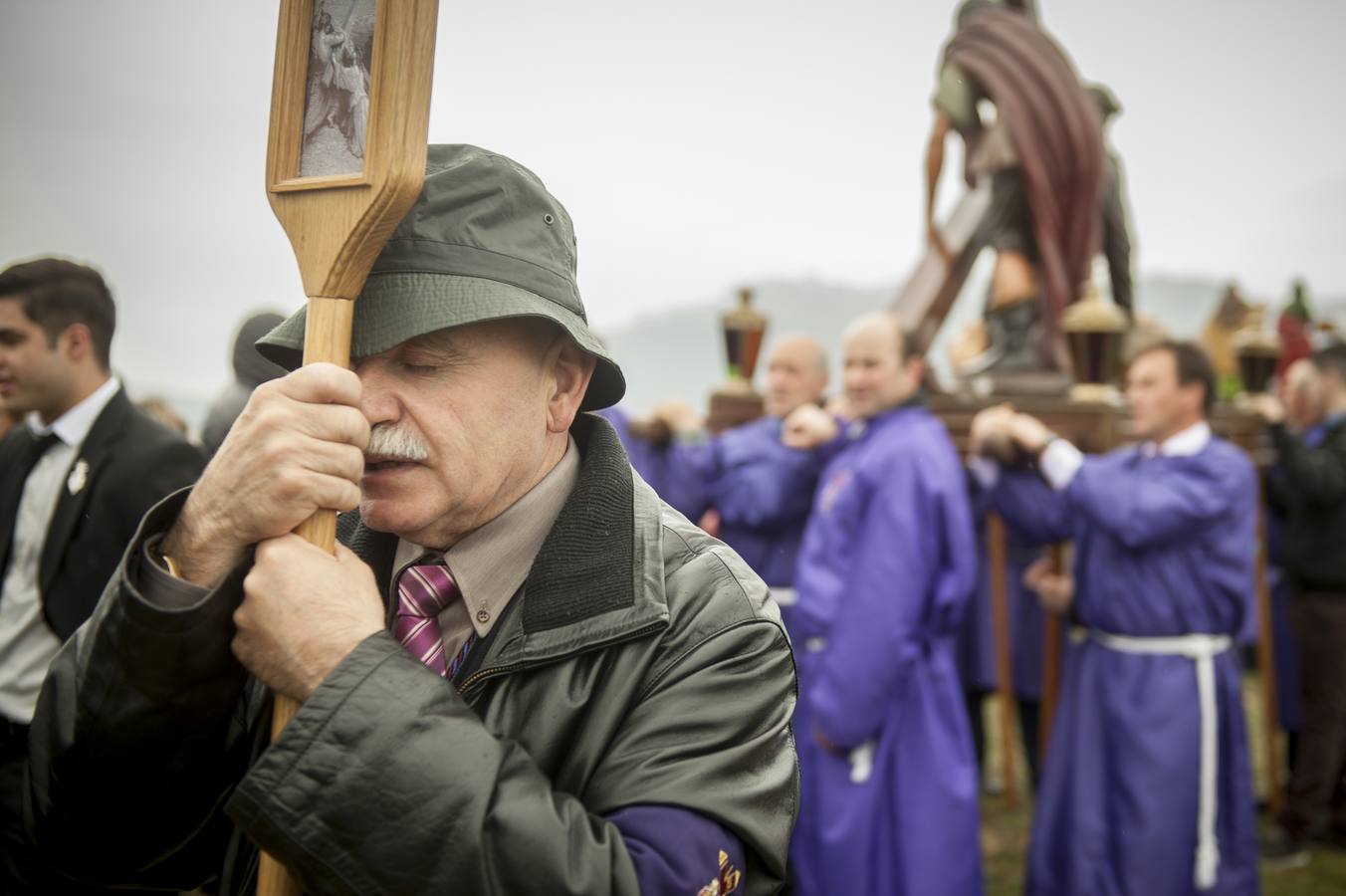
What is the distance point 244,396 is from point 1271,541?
6.15 meters

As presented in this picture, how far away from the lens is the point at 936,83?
540 cm

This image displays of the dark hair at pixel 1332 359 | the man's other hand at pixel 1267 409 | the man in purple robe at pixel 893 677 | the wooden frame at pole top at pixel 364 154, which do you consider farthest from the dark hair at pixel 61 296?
the dark hair at pixel 1332 359

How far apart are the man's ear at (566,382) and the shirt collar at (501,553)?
0.27 feet

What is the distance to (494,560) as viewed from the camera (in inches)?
53.0

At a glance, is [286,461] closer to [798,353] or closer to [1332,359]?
[798,353]

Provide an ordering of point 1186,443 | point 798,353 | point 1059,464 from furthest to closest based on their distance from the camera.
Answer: point 798,353 < point 1059,464 < point 1186,443

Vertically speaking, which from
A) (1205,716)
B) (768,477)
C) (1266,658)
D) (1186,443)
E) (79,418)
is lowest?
(1266,658)

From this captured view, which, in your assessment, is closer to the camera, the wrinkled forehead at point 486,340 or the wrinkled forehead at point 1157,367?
the wrinkled forehead at point 486,340

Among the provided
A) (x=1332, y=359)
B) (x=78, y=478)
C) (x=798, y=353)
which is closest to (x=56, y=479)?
(x=78, y=478)

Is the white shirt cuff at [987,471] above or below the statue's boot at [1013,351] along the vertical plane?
below

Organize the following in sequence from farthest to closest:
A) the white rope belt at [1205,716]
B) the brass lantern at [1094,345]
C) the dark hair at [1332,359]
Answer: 1. the dark hair at [1332,359]
2. the brass lantern at [1094,345]
3. the white rope belt at [1205,716]

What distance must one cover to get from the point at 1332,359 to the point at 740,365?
135 inches

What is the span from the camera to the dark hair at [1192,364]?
12.8ft

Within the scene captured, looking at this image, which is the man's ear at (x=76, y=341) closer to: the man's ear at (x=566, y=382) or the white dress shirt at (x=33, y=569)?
the white dress shirt at (x=33, y=569)
